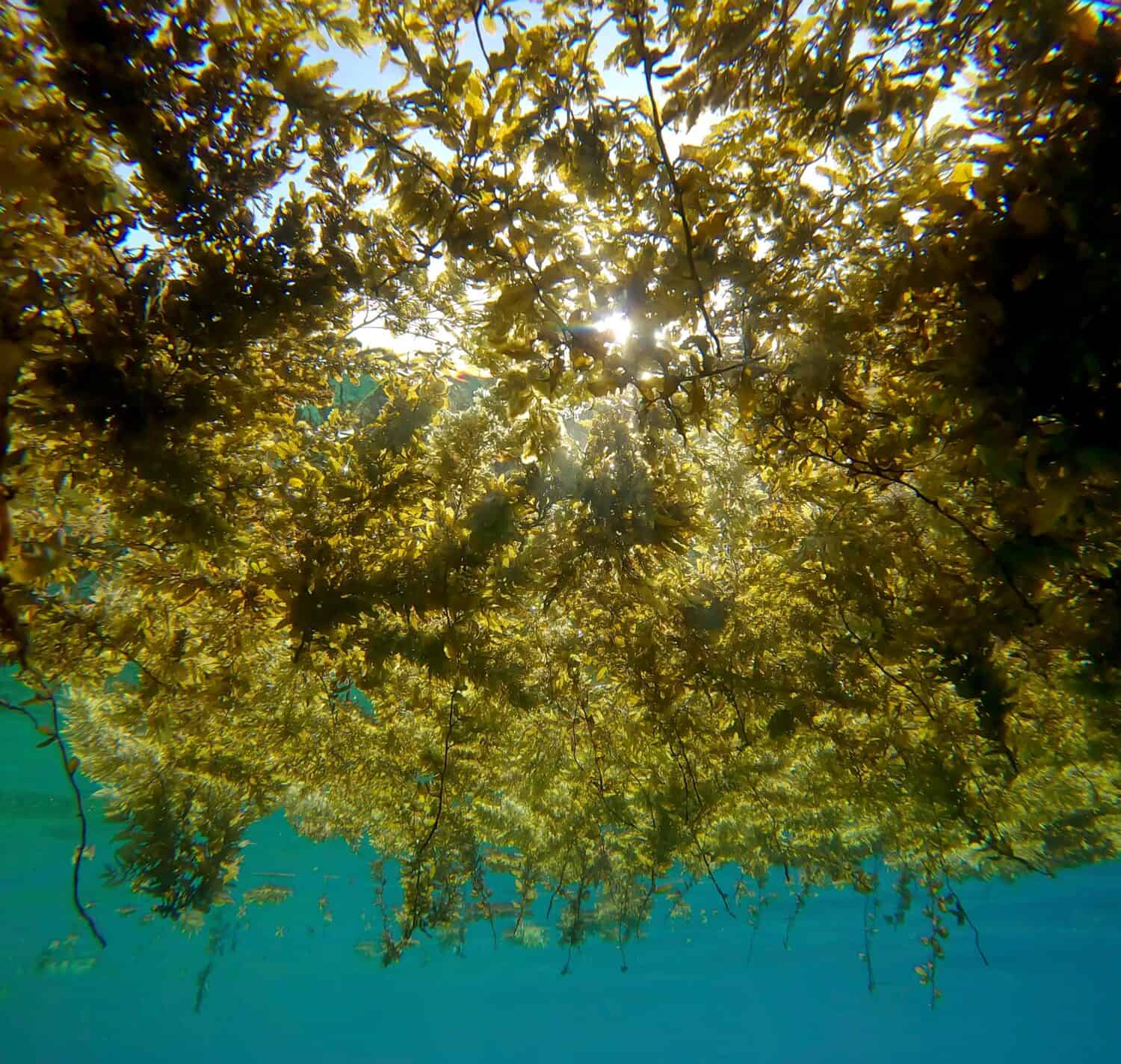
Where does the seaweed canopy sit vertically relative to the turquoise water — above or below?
above

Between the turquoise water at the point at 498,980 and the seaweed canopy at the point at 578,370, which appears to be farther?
the turquoise water at the point at 498,980

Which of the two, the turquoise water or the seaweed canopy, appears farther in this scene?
the turquoise water

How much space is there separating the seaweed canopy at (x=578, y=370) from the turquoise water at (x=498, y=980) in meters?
14.3

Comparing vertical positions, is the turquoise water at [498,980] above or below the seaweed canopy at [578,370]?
below

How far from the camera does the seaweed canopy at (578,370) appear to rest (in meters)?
1.80

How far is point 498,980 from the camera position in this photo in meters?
55.2

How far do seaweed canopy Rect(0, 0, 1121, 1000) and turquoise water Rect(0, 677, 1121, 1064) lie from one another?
1432 cm

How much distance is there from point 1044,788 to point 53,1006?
105m

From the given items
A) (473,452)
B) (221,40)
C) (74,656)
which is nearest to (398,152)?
(221,40)

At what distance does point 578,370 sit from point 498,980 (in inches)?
2661

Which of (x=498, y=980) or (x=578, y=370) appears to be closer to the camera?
(x=578, y=370)

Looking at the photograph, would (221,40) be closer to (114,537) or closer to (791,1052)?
(114,537)

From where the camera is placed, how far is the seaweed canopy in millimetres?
1799

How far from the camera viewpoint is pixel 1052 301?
1.67 m
